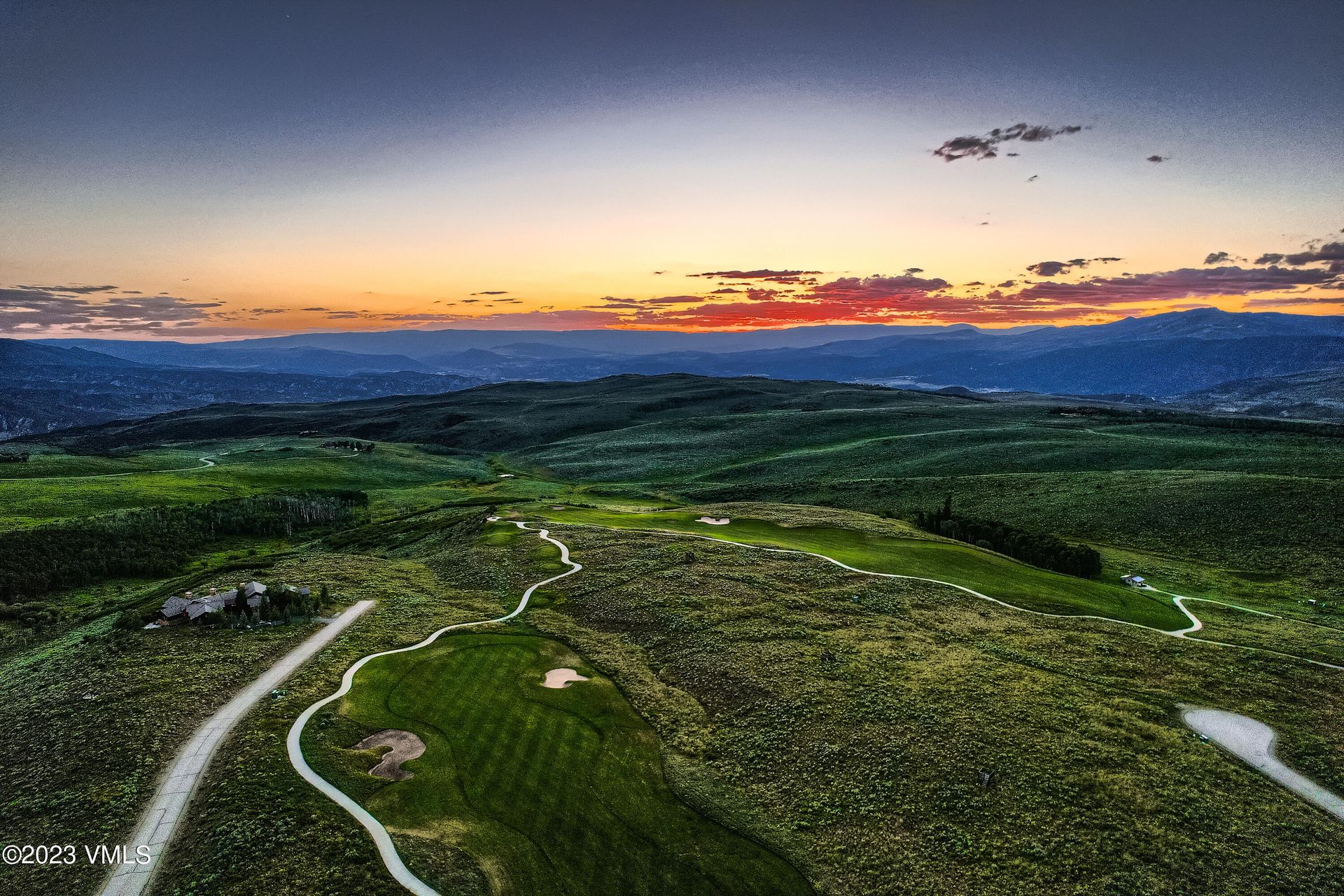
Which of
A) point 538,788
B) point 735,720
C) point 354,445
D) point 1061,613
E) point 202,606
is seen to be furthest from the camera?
point 354,445

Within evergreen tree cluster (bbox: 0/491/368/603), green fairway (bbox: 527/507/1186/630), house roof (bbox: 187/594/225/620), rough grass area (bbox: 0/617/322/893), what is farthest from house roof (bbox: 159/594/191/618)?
green fairway (bbox: 527/507/1186/630)

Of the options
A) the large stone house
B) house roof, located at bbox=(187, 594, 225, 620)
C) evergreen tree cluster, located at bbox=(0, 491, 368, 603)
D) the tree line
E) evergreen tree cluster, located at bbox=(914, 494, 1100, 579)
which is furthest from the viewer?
the tree line

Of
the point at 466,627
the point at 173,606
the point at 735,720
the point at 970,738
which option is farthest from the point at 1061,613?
the point at 173,606

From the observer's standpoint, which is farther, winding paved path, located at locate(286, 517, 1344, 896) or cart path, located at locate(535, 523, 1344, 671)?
cart path, located at locate(535, 523, 1344, 671)

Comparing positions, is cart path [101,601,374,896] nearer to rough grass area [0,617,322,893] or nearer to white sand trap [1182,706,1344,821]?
rough grass area [0,617,322,893]

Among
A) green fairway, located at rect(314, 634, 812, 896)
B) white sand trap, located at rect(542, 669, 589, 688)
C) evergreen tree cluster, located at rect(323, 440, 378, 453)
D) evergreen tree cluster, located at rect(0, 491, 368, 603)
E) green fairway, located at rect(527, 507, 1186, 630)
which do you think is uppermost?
green fairway, located at rect(314, 634, 812, 896)

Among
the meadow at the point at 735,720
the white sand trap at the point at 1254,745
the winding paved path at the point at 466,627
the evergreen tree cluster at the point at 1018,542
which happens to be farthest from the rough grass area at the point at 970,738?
the evergreen tree cluster at the point at 1018,542

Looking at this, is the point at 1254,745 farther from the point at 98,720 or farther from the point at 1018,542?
the point at 98,720

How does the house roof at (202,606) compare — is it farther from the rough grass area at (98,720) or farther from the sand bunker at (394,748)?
the sand bunker at (394,748)
